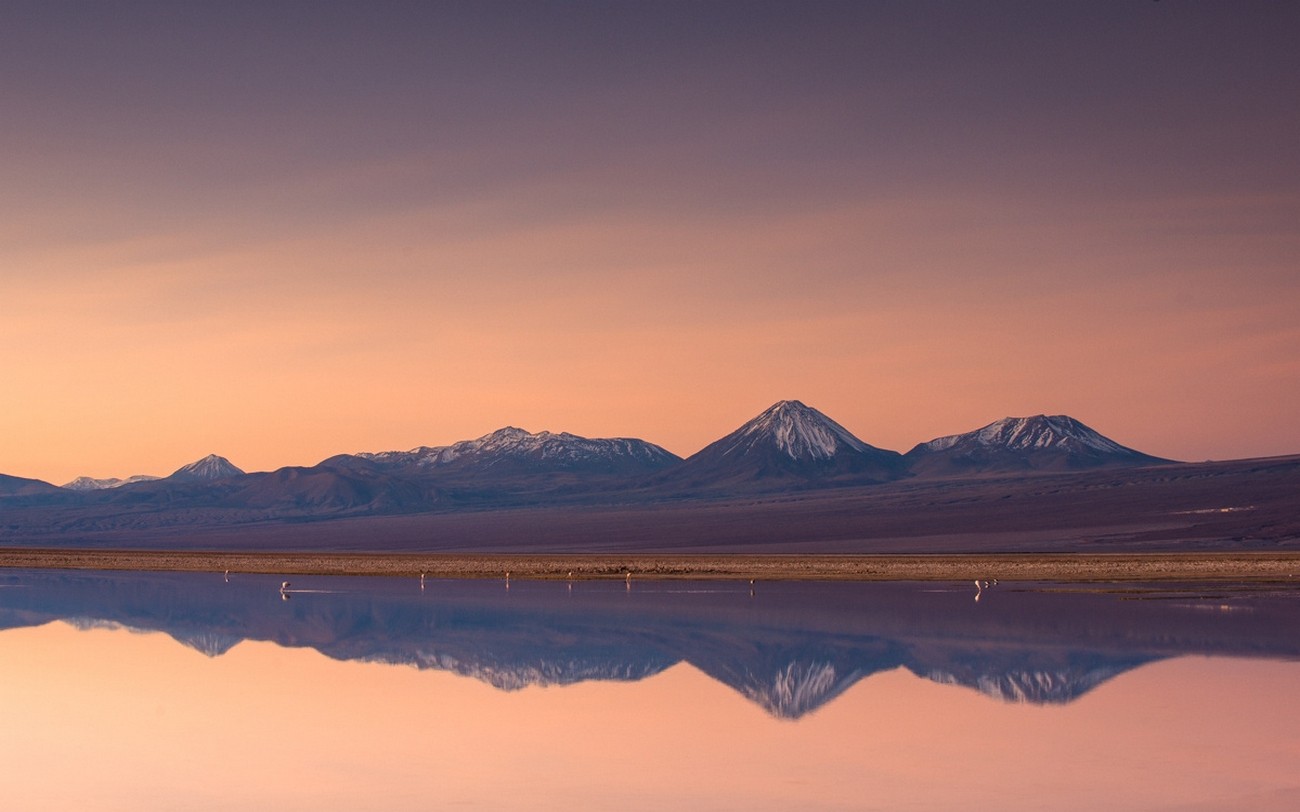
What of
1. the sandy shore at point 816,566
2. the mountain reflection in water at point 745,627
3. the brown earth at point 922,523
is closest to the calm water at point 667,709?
the mountain reflection in water at point 745,627

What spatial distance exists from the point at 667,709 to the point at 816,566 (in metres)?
42.2

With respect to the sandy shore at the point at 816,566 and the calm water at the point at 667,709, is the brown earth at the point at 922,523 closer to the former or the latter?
the sandy shore at the point at 816,566

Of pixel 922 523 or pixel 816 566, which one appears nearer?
pixel 816 566

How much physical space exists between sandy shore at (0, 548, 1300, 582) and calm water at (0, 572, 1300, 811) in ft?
49.2

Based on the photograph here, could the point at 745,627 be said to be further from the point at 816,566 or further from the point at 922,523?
the point at 922,523

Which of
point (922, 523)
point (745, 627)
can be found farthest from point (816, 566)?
point (922, 523)

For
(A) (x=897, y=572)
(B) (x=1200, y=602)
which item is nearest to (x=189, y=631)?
(B) (x=1200, y=602)

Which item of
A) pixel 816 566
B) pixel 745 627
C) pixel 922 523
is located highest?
pixel 922 523

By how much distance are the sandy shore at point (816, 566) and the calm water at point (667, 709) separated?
15.0 metres

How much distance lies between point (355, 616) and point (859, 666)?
18.8 m

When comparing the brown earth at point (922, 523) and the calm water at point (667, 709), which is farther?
the brown earth at point (922, 523)

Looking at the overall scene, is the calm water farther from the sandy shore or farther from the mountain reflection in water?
the sandy shore

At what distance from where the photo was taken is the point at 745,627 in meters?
33.7

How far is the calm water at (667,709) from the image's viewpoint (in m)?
14.4
